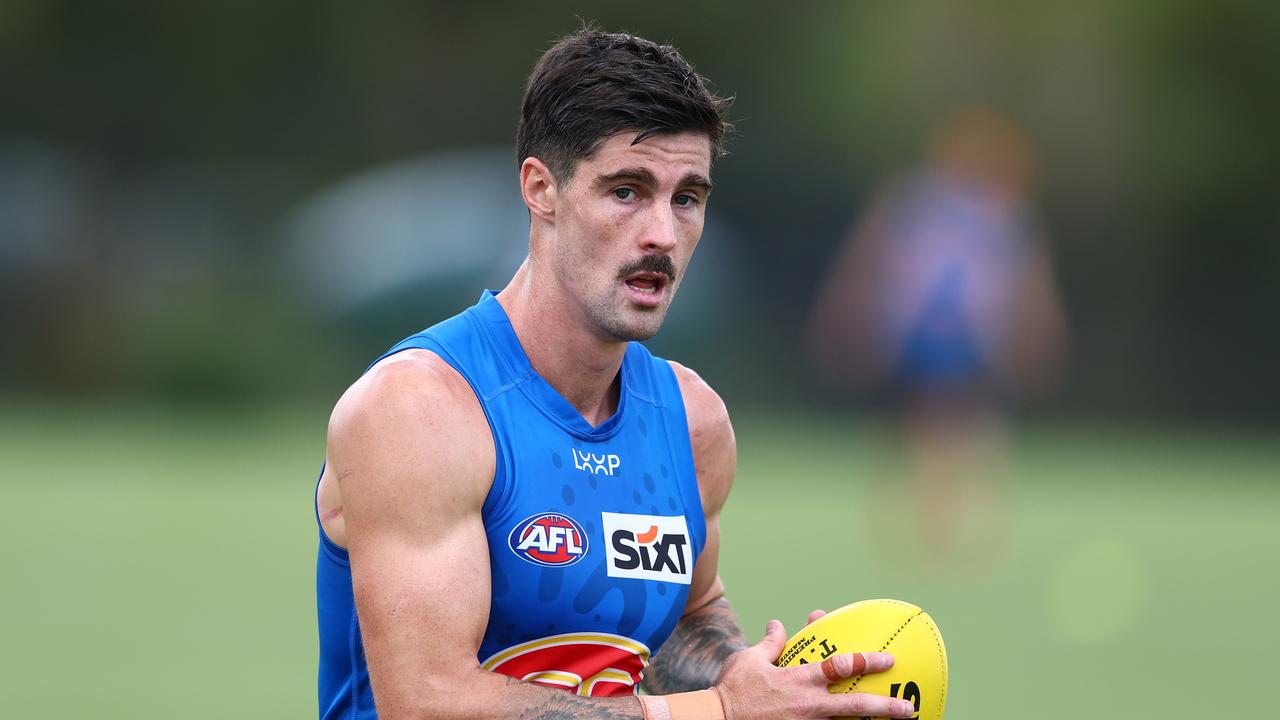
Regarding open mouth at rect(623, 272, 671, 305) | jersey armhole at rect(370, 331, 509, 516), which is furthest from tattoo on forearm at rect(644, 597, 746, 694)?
open mouth at rect(623, 272, 671, 305)

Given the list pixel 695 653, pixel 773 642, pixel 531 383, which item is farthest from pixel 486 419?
pixel 695 653

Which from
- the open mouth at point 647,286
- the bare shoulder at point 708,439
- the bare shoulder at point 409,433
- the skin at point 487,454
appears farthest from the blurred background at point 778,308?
the open mouth at point 647,286

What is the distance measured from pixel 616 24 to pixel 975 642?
21.2 m

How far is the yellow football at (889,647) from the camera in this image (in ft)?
13.6

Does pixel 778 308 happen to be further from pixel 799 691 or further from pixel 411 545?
pixel 411 545

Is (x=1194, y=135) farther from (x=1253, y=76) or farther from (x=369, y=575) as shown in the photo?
(x=369, y=575)

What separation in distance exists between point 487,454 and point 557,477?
216 mm

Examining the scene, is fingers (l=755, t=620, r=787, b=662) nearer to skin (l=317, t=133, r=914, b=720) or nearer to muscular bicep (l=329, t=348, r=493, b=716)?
skin (l=317, t=133, r=914, b=720)

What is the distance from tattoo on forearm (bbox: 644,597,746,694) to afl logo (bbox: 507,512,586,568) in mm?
662

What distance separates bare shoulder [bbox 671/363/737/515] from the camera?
15.4 feet

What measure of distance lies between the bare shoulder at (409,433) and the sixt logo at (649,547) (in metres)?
0.38

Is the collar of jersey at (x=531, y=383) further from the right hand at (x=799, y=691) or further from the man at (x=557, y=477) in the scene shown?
the right hand at (x=799, y=691)

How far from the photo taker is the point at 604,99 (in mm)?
4180

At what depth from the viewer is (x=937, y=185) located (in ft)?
41.5
